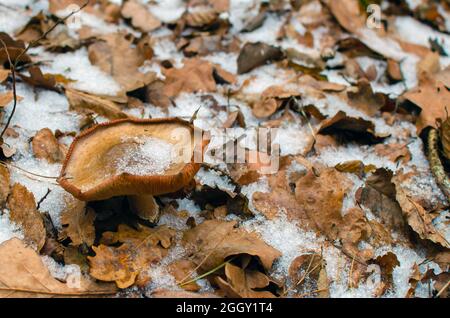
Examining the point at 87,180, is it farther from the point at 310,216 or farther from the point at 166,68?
the point at 166,68

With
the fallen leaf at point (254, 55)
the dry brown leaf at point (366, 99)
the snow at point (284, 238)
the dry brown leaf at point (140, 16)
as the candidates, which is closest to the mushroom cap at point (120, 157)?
the snow at point (284, 238)

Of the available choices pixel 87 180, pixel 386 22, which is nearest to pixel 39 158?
pixel 87 180

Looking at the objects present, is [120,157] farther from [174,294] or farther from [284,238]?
[284,238]

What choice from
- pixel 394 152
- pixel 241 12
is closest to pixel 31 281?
pixel 394 152

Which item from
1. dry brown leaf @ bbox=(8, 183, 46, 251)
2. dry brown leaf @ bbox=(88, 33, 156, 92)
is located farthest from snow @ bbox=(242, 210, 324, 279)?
dry brown leaf @ bbox=(88, 33, 156, 92)

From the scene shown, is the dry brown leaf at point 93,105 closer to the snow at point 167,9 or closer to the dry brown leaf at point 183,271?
the dry brown leaf at point 183,271

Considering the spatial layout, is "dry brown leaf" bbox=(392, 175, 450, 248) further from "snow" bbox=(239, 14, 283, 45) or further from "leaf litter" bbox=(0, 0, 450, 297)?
"snow" bbox=(239, 14, 283, 45)
